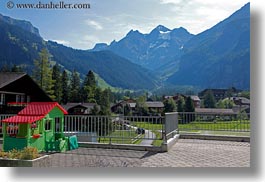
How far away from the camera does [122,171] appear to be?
172 inches

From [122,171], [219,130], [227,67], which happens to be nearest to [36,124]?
[122,171]

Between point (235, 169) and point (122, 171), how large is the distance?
1.66 m

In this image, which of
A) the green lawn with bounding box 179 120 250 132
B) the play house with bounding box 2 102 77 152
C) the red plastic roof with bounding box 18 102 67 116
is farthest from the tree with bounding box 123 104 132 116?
the red plastic roof with bounding box 18 102 67 116

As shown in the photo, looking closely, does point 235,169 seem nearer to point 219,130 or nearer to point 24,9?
point 219,130

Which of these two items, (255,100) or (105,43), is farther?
(105,43)

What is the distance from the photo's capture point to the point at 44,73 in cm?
845

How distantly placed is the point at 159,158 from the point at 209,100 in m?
2.92

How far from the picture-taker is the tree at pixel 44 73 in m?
7.06

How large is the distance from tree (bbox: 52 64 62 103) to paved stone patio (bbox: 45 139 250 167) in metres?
3.51

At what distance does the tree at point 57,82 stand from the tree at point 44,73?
14 cm

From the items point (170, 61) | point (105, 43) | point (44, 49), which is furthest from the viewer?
point (170, 61)

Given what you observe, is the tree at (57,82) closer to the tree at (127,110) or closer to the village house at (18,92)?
the village house at (18,92)

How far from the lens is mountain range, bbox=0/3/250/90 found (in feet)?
17.9

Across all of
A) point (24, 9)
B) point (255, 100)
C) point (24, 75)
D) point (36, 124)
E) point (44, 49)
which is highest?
point (24, 9)
